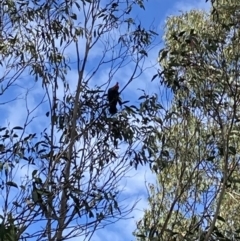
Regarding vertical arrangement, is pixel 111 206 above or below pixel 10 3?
below

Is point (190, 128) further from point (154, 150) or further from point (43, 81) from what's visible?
point (43, 81)

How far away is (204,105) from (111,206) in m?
1.04

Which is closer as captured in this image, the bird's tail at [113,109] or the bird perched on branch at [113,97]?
the bird perched on branch at [113,97]

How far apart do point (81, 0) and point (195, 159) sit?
5.03 feet

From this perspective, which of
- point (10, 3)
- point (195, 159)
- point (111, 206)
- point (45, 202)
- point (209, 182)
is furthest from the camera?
point (10, 3)

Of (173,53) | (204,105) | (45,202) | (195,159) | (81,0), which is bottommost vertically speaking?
(45,202)

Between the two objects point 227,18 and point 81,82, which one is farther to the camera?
point 227,18

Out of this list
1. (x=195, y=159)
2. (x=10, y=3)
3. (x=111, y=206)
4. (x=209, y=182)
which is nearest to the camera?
(x=111, y=206)

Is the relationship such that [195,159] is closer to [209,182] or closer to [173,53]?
[209,182]

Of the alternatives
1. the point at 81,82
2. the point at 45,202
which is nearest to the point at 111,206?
the point at 45,202

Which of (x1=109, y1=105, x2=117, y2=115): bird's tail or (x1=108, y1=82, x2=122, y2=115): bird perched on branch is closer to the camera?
(x1=108, y1=82, x2=122, y2=115): bird perched on branch

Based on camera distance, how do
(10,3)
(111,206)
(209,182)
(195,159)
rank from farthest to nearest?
(10,3) < (209,182) < (195,159) < (111,206)

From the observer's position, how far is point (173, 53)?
15.2ft

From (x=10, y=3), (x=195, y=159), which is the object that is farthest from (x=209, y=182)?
(x=10, y=3)
